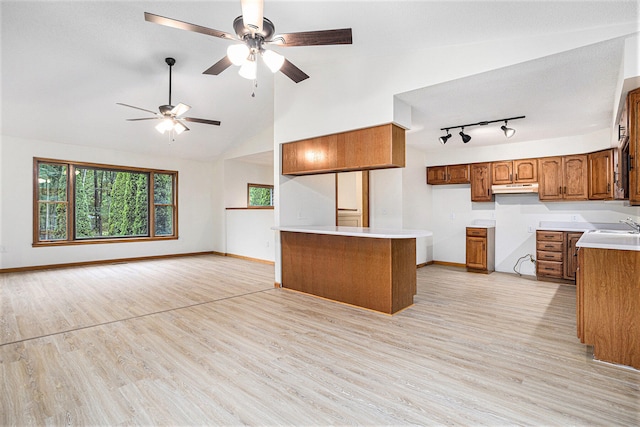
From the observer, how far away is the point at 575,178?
16.4 feet

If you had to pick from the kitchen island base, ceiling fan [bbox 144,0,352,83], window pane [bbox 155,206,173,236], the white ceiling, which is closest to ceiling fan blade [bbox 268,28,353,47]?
ceiling fan [bbox 144,0,352,83]

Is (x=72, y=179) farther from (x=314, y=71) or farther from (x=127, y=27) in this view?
(x=314, y=71)

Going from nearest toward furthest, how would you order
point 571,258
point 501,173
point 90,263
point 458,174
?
point 571,258 → point 501,173 → point 458,174 → point 90,263

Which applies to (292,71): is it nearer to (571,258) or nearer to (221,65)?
(221,65)

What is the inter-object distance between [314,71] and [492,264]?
15.2ft

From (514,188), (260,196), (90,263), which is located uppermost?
(260,196)

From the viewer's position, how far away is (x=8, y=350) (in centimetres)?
262

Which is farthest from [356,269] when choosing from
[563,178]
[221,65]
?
[563,178]

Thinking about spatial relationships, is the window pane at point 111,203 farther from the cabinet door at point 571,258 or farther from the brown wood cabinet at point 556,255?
the cabinet door at point 571,258

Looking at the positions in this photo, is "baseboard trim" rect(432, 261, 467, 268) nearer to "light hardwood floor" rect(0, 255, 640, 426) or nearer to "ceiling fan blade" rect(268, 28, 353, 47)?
"light hardwood floor" rect(0, 255, 640, 426)

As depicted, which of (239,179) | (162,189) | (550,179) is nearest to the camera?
(550,179)

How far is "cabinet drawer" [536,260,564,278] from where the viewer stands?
498 cm

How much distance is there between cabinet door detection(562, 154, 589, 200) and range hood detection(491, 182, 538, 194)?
16.0 inches

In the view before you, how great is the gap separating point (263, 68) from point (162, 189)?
14.8ft
